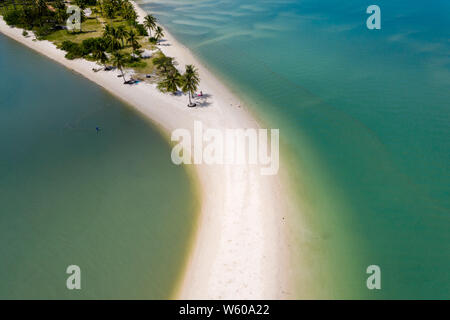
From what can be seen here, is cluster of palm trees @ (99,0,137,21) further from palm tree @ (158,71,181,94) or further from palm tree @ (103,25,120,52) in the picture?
palm tree @ (158,71,181,94)

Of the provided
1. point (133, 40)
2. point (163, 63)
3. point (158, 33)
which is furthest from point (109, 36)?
point (163, 63)

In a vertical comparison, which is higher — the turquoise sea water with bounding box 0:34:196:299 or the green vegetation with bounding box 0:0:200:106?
the green vegetation with bounding box 0:0:200:106

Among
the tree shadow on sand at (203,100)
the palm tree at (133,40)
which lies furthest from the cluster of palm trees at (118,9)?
the tree shadow on sand at (203,100)

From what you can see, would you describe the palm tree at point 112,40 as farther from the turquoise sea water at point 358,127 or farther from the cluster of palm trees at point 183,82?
the cluster of palm trees at point 183,82

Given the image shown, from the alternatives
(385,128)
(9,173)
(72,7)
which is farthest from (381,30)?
(72,7)

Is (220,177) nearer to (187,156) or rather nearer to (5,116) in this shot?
(187,156)

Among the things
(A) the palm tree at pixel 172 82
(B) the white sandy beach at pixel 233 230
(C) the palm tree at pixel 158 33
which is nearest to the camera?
(B) the white sandy beach at pixel 233 230

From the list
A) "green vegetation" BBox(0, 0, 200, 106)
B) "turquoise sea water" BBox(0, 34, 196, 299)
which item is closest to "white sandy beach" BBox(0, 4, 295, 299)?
"turquoise sea water" BBox(0, 34, 196, 299)

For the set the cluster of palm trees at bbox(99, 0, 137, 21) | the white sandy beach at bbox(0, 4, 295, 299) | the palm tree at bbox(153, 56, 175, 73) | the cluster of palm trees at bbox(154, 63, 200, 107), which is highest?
the cluster of palm trees at bbox(99, 0, 137, 21)
